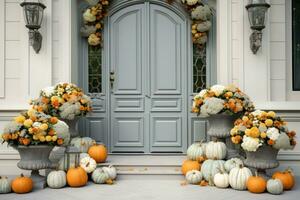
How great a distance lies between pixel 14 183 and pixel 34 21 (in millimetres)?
2544

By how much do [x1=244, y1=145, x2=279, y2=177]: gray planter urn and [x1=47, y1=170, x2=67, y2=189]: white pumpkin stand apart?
100.0 inches

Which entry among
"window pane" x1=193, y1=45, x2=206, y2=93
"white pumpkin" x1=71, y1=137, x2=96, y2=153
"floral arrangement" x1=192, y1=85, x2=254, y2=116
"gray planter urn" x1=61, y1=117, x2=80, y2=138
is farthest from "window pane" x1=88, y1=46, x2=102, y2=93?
"floral arrangement" x1=192, y1=85, x2=254, y2=116

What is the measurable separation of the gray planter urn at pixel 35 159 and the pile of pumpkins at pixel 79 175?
119mm

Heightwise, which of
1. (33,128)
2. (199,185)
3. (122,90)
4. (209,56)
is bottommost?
(199,185)

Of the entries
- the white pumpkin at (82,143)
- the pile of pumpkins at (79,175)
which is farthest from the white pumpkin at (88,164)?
the white pumpkin at (82,143)

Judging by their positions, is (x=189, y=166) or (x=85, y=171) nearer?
(x=85, y=171)

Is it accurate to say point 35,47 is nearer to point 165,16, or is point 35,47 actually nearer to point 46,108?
point 46,108

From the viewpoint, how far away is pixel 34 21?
22.4 feet

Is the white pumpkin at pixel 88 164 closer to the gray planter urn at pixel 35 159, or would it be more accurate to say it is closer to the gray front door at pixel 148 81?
the gray planter urn at pixel 35 159

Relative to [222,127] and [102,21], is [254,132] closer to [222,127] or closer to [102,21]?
[222,127]

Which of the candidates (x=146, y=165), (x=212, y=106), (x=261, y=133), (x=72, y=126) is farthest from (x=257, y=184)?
(x=72, y=126)

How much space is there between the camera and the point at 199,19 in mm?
7496

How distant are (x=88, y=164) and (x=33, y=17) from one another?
2.44m

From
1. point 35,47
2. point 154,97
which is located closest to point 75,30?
point 35,47
